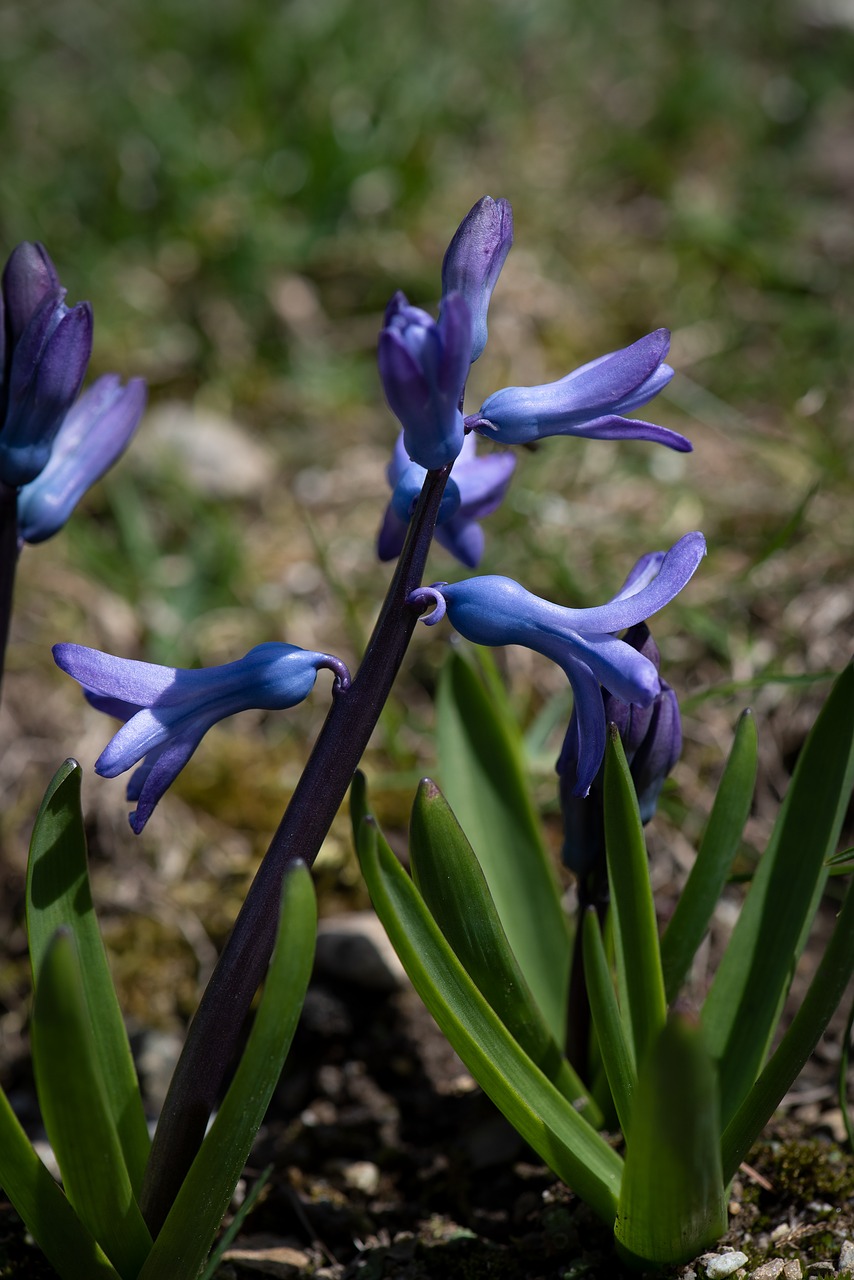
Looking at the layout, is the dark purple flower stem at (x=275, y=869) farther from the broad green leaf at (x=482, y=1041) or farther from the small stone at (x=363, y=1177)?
the small stone at (x=363, y=1177)

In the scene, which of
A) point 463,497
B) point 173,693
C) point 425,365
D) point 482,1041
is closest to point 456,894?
point 482,1041

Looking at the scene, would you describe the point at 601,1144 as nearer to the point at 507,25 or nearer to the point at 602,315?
the point at 602,315

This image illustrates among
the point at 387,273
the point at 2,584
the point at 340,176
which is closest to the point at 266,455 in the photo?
the point at 387,273

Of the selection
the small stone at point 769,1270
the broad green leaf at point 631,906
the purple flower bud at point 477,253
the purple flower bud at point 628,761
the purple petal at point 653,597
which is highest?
the purple flower bud at point 477,253

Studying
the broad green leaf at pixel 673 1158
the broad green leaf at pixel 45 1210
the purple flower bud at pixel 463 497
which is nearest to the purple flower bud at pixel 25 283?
the purple flower bud at pixel 463 497

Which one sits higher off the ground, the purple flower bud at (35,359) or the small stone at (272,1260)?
the purple flower bud at (35,359)

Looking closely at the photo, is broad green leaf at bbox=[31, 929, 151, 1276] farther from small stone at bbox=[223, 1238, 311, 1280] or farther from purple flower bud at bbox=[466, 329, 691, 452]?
purple flower bud at bbox=[466, 329, 691, 452]
